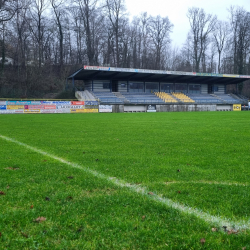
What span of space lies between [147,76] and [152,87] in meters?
3.90

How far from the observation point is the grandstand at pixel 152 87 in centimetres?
4188

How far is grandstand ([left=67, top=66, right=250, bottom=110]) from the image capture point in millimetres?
41875

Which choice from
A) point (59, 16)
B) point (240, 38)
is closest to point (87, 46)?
point (59, 16)

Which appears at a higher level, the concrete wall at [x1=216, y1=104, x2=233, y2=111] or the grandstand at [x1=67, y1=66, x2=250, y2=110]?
the grandstand at [x1=67, y1=66, x2=250, y2=110]

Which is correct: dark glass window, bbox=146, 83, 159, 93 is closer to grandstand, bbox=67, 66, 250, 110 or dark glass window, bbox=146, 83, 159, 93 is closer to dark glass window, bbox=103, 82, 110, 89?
grandstand, bbox=67, 66, 250, 110

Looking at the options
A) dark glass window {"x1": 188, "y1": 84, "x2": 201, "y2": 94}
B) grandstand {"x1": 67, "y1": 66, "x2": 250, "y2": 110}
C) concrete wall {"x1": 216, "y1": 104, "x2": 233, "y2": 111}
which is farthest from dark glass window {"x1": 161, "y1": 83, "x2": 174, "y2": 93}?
concrete wall {"x1": 216, "y1": 104, "x2": 233, "y2": 111}

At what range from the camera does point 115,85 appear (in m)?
47.7

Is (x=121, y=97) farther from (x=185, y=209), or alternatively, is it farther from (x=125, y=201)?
(x=185, y=209)

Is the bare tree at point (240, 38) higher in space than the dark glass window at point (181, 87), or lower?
higher

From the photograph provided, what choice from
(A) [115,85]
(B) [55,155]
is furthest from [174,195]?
(A) [115,85]

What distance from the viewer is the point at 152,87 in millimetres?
49938

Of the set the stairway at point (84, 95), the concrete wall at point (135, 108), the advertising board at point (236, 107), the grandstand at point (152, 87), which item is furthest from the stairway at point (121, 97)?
the advertising board at point (236, 107)

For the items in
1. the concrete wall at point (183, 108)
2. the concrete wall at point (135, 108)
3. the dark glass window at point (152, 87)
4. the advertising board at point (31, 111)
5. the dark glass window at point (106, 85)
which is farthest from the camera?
the dark glass window at point (152, 87)

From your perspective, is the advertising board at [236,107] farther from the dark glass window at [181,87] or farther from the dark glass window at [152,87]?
the dark glass window at [152,87]
